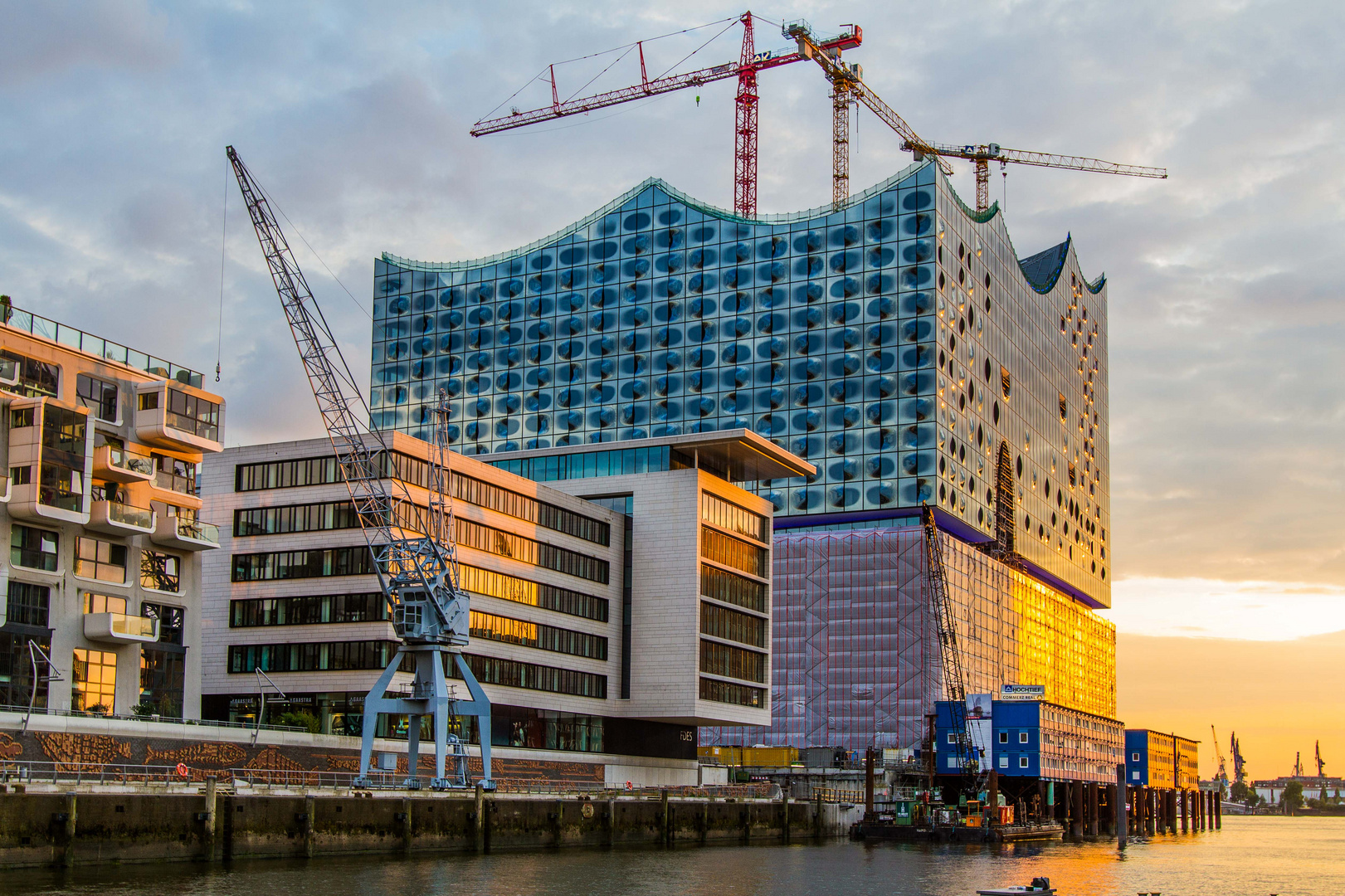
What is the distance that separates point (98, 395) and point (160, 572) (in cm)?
1147

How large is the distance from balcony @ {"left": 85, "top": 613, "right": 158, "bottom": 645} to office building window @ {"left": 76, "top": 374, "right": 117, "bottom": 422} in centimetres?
1195

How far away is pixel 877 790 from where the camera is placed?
168875 millimetres

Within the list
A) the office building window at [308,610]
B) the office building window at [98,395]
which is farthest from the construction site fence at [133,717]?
the office building window at [98,395]

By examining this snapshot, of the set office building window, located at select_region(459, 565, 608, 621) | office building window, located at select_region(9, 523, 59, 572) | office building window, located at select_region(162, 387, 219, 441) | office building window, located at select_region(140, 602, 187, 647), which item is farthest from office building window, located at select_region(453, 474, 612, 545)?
office building window, located at select_region(9, 523, 59, 572)

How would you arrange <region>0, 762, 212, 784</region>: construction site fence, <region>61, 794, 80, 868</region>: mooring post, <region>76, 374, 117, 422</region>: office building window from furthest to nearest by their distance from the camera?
<region>76, 374, 117, 422</region>: office building window → <region>0, 762, 212, 784</region>: construction site fence → <region>61, 794, 80, 868</region>: mooring post

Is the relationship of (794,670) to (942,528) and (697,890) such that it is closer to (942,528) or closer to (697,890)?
(942,528)

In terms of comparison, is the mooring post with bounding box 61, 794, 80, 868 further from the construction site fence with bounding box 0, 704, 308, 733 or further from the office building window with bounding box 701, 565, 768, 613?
the office building window with bounding box 701, 565, 768, 613

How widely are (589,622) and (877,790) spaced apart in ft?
165

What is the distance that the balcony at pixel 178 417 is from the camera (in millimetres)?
93938

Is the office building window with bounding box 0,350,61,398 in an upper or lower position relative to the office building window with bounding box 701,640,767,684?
upper

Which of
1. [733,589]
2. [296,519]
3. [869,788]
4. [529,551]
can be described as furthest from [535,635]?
[869,788]

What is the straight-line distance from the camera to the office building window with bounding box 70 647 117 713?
291 ft

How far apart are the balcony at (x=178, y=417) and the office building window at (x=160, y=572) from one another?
22.3 feet

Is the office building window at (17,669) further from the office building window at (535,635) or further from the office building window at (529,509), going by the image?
the office building window at (529,509)
